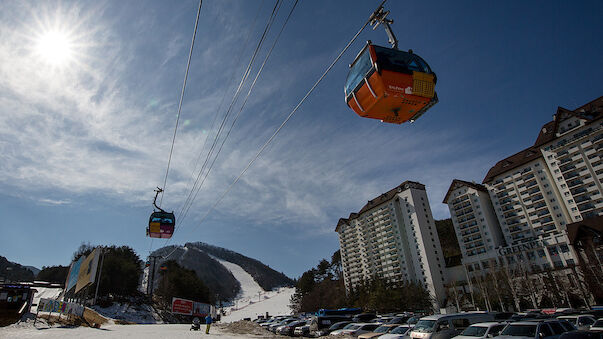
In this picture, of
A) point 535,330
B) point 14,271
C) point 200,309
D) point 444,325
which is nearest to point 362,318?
point 444,325

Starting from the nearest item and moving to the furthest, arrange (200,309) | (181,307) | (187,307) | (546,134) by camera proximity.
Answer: (181,307)
(187,307)
(200,309)
(546,134)

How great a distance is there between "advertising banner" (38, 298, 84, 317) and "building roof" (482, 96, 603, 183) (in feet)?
302

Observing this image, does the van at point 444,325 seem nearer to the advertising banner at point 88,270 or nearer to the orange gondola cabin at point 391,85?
the orange gondola cabin at point 391,85

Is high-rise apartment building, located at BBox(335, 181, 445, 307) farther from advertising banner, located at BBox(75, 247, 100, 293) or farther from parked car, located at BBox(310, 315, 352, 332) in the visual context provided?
advertising banner, located at BBox(75, 247, 100, 293)

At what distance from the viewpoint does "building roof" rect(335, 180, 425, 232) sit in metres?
99.4

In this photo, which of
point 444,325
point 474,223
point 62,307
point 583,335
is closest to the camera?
point 583,335

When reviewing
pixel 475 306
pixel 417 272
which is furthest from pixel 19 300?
pixel 417 272

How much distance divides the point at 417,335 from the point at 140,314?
264 feet

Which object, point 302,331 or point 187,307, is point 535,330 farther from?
point 187,307

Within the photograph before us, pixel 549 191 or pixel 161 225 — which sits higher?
pixel 549 191

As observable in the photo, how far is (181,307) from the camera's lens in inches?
2470

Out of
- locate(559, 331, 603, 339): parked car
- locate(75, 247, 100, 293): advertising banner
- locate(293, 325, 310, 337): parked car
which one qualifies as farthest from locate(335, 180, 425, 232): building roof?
locate(559, 331, 603, 339): parked car

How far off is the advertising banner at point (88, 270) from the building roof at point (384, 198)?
83594mm

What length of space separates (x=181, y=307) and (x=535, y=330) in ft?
214
